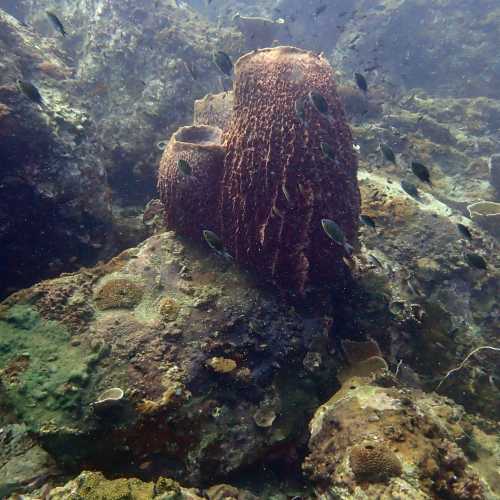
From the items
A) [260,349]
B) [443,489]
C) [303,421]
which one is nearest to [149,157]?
[260,349]

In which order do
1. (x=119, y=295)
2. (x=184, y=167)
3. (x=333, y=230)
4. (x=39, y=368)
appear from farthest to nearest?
(x=184, y=167), (x=119, y=295), (x=333, y=230), (x=39, y=368)

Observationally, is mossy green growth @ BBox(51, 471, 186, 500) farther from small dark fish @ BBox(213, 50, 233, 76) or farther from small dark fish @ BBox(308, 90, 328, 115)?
small dark fish @ BBox(213, 50, 233, 76)

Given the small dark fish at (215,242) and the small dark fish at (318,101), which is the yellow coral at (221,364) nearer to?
the small dark fish at (215,242)

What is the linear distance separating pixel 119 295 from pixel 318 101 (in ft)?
10.0

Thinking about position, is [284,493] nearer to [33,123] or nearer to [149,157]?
[33,123]

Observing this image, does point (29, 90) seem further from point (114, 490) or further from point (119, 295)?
point (114, 490)

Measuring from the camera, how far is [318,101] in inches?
158

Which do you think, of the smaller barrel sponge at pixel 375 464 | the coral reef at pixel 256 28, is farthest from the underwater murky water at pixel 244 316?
the coral reef at pixel 256 28

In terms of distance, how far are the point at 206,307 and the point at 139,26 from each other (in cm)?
1067

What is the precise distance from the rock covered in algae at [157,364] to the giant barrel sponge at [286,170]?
0.55m

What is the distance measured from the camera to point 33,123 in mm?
5500

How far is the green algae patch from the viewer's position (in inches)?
129

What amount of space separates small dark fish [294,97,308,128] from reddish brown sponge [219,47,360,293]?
0.02 metres

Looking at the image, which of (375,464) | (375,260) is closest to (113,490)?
(375,464)
